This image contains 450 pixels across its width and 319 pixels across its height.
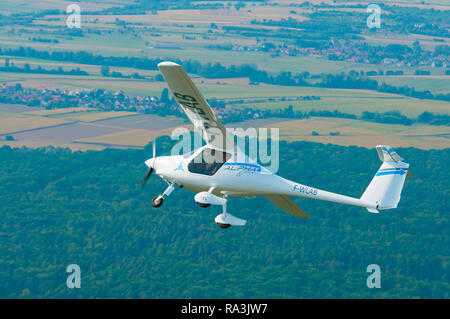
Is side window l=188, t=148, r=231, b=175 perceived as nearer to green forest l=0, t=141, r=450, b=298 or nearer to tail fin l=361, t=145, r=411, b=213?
tail fin l=361, t=145, r=411, b=213

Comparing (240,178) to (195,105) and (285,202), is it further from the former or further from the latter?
(195,105)

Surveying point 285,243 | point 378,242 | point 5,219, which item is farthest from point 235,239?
point 5,219

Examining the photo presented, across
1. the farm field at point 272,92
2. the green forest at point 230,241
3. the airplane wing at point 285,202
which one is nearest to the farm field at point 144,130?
the green forest at point 230,241

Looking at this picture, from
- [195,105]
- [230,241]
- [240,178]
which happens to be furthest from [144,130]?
[195,105]
